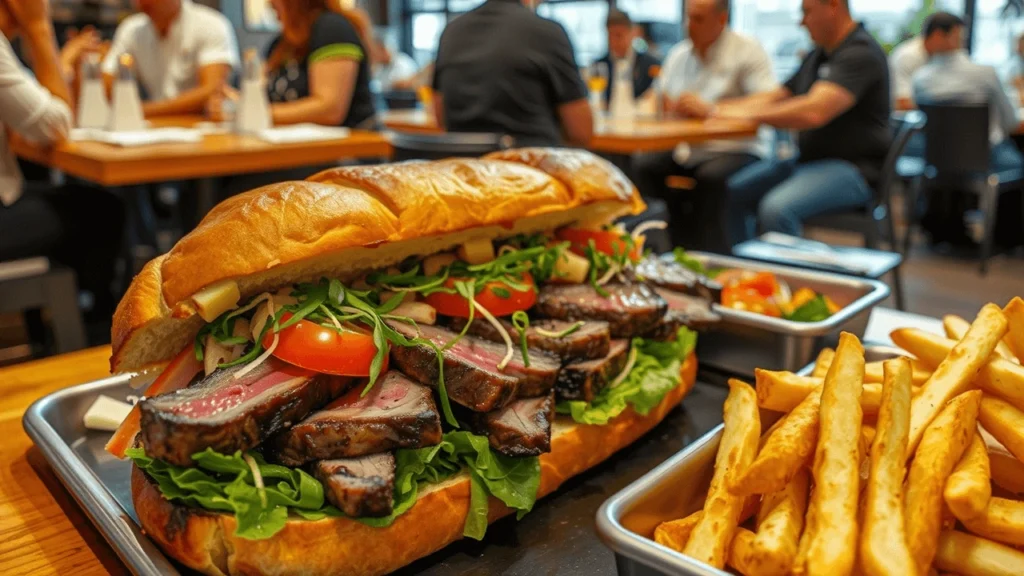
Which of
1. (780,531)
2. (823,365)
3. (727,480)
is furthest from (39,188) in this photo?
(780,531)

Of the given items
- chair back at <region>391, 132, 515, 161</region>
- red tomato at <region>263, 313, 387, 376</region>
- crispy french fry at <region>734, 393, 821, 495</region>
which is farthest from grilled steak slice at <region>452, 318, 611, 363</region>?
chair back at <region>391, 132, 515, 161</region>

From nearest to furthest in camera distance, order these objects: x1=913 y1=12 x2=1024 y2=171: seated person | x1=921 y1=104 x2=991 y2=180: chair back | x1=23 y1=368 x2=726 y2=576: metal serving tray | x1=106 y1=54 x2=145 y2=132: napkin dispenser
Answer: x1=23 y1=368 x2=726 y2=576: metal serving tray < x1=106 y1=54 x2=145 y2=132: napkin dispenser < x1=921 y1=104 x2=991 y2=180: chair back < x1=913 y1=12 x2=1024 y2=171: seated person

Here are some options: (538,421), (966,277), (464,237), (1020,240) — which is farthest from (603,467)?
(1020,240)

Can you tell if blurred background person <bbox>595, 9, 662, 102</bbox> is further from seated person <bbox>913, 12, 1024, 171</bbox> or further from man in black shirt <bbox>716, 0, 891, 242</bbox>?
man in black shirt <bbox>716, 0, 891, 242</bbox>

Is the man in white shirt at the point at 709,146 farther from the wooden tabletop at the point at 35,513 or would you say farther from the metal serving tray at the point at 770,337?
the wooden tabletop at the point at 35,513

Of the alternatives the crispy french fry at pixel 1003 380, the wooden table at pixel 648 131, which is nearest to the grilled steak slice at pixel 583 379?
the crispy french fry at pixel 1003 380

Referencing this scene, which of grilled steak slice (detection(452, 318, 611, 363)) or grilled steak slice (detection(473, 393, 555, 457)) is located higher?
grilled steak slice (detection(452, 318, 611, 363))

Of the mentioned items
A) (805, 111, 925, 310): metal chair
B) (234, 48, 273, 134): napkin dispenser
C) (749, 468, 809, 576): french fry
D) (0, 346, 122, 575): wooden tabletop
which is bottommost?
(805, 111, 925, 310): metal chair

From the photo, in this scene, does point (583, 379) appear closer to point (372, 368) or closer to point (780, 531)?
point (372, 368)
